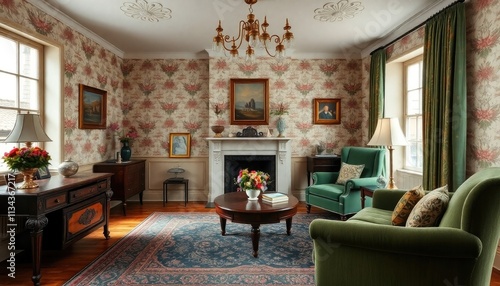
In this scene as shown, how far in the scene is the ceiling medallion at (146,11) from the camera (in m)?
3.48

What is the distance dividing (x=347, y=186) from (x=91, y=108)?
157 inches

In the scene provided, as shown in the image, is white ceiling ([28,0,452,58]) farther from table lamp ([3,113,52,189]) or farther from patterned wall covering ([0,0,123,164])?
table lamp ([3,113,52,189])

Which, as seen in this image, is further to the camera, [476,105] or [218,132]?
[218,132]

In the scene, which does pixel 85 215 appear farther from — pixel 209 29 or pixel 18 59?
pixel 209 29

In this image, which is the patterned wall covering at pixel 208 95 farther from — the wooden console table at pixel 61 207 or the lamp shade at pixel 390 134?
the lamp shade at pixel 390 134

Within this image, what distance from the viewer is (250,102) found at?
536 centimetres

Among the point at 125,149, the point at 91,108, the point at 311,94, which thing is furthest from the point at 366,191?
the point at 91,108

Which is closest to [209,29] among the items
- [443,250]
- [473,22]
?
[473,22]

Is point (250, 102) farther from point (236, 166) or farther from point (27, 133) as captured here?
point (27, 133)

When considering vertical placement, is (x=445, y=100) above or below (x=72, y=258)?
above

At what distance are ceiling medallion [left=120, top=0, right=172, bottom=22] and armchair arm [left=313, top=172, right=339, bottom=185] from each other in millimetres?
3155

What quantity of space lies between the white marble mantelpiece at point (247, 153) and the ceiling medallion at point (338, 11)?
83.8 inches

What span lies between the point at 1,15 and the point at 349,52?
503cm

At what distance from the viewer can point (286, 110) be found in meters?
5.44
